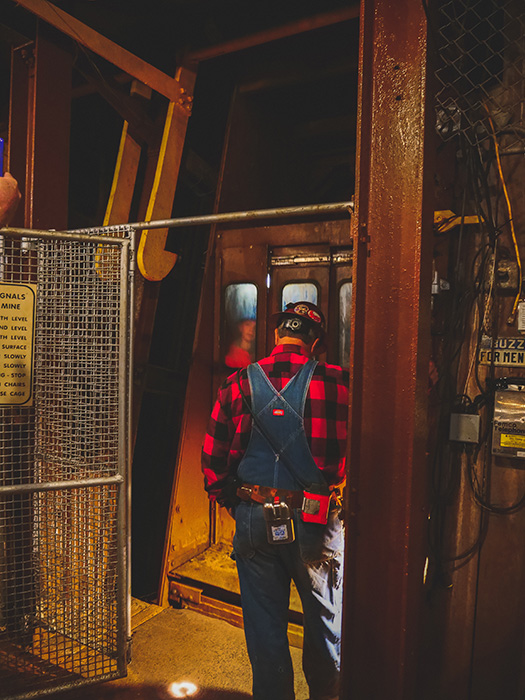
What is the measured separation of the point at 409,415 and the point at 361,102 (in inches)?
53.9

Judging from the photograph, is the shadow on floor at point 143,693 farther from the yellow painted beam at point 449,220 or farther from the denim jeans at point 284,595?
the yellow painted beam at point 449,220

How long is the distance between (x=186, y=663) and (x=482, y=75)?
4.28 meters

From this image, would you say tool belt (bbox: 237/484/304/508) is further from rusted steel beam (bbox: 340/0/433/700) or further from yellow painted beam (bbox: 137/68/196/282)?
yellow painted beam (bbox: 137/68/196/282)

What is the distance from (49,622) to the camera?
123 inches

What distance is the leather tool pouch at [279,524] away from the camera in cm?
271

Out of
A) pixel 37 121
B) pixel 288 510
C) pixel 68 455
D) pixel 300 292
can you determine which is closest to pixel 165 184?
pixel 37 121

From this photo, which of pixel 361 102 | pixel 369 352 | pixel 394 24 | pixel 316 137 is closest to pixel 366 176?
pixel 361 102

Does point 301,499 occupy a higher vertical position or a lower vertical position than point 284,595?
higher

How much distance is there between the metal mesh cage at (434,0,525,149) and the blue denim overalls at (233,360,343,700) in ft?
5.26

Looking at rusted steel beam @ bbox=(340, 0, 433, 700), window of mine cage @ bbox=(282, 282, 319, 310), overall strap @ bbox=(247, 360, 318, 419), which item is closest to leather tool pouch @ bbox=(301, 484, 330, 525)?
overall strap @ bbox=(247, 360, 318, 419)

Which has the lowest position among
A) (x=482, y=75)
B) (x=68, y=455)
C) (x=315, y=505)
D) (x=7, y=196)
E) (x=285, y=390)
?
(x=315, y=505)

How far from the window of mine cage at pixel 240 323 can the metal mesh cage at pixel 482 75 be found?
7.60 feet

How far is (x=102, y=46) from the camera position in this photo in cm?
355

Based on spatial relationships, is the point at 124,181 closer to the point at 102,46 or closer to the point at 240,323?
the point at 102,46
